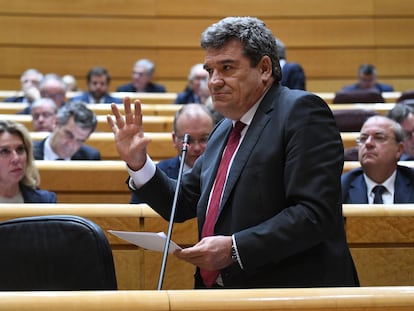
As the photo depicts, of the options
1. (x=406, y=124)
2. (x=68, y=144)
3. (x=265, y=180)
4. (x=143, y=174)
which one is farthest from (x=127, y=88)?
(x=265, y=180)

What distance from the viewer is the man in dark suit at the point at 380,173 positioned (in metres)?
3.00

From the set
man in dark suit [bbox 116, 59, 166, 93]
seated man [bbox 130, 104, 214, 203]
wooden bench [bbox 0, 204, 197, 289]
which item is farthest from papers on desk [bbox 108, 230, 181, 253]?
man in dark suit [bbox 116, 59, 166, 93]

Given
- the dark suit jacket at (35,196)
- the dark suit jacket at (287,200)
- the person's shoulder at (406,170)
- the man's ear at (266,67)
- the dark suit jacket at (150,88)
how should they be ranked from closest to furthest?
the dark suit jacket at (287,200)
the man's ear at (266,67)
the dark suit jacket at (35,196)
the person's shoulder at (406,170)
the dark suit jacket at (150,88)

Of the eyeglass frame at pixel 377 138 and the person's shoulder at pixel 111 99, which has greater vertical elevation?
the eyeglass frame at pixel 377 138

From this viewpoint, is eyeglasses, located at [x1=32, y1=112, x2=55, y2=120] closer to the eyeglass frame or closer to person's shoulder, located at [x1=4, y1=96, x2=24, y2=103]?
person's shoulder, located at [x1=4, y1=96, x2=24, y2=103]

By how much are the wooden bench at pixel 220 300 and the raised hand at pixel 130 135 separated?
536 mm

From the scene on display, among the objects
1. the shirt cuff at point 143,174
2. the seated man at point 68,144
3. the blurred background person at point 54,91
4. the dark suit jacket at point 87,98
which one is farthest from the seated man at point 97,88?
the shirt cuff at point 143,174

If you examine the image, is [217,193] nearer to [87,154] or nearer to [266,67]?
[266,67]

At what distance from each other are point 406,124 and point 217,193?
8.10 ft

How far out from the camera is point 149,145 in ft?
12.8

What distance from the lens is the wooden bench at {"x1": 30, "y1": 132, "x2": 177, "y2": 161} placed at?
3.94 m

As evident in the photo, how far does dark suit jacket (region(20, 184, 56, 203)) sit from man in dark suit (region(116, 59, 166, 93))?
4.24 metres

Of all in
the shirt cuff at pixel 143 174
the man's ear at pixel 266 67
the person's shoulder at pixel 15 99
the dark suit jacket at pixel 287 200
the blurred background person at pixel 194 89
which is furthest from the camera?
the person's shoulder at pixel 15 99

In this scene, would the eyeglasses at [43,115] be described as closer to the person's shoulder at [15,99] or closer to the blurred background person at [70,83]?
the person's shoulder at [15,99]
